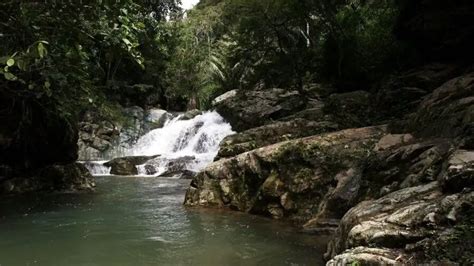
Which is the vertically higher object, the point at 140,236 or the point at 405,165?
the point at 405,165

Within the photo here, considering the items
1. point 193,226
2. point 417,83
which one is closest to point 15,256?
point 193,226

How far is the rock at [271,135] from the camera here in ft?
38.0

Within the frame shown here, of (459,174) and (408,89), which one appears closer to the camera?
(459,174)

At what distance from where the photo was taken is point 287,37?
19094 mm

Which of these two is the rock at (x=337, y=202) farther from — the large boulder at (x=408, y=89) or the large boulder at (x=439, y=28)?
the large boulder at (x=439, y=28)

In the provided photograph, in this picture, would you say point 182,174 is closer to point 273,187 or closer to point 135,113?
point 273,187

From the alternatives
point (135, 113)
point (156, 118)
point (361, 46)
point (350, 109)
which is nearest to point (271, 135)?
point (350, 109)

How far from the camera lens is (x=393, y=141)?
26.2 ft

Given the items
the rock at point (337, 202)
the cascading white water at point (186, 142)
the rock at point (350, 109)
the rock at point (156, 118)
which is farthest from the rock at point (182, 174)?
the rock at point (337, 202)

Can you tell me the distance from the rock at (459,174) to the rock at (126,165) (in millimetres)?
15283

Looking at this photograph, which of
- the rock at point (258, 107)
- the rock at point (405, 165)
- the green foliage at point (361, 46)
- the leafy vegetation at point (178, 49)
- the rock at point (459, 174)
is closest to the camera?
the rock at point (459, 174)

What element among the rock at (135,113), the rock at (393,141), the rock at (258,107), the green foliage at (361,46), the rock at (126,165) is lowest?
the rock at (126,165)

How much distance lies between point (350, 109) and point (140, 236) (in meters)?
7.29

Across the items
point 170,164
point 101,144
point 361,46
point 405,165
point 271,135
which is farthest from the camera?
point 101,144
